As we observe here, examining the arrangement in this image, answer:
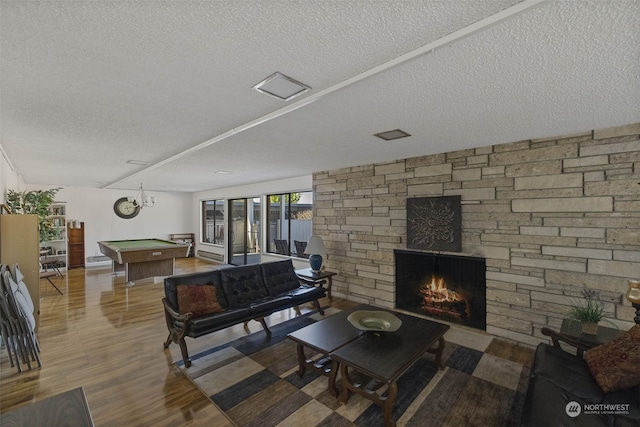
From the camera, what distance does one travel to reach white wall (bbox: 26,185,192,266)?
26.5 ft

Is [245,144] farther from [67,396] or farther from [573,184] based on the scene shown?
[573,184]

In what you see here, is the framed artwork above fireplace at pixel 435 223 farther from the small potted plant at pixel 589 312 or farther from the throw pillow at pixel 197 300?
the throw pillow at pixel 197 300

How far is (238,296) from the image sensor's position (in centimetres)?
361

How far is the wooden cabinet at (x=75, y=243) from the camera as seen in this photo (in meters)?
7.93

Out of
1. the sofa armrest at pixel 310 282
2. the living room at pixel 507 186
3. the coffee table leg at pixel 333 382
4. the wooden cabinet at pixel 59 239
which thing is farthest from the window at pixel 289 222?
the wooden cabinet at pixel 59 239

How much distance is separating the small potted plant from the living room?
2.6 inches

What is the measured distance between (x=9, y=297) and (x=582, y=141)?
6154 millimetres

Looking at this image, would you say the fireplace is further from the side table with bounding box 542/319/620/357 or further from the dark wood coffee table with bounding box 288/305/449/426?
the dark wood coffee table with bounding box 288/305/449/426

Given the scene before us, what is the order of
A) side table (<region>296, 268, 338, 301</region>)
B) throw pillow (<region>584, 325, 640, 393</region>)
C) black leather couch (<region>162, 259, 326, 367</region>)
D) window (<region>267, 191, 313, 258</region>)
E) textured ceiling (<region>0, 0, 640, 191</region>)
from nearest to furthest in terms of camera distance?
textured ceiling (<region>0, 0, 640, 191</region>) < throw pillow (<region>584, 325, 640, 393</region>) < black leather couch (<region>162, 259, 326, 367</region>) < side table (<region>296, 268, 338, 301</region>) < window (<region>267, 191, 313, 258</region>)

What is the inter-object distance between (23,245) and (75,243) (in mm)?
5505

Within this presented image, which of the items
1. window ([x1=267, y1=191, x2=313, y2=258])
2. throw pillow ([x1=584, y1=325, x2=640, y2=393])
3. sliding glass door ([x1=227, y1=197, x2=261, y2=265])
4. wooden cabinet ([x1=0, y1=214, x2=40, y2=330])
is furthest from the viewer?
sliding glass door ([x1=227, y1=197, x2=261, y2=265])

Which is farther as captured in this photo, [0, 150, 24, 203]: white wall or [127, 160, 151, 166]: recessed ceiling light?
[127, 160, 151, 166]: recessed ceiling light

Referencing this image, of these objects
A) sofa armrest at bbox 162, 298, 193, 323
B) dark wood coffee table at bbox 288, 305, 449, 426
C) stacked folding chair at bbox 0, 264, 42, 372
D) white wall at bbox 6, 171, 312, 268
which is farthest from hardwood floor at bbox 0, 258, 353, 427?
white wall at bbox 6, 171, 312, 268

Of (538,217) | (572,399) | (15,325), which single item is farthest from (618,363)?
(15,325)
